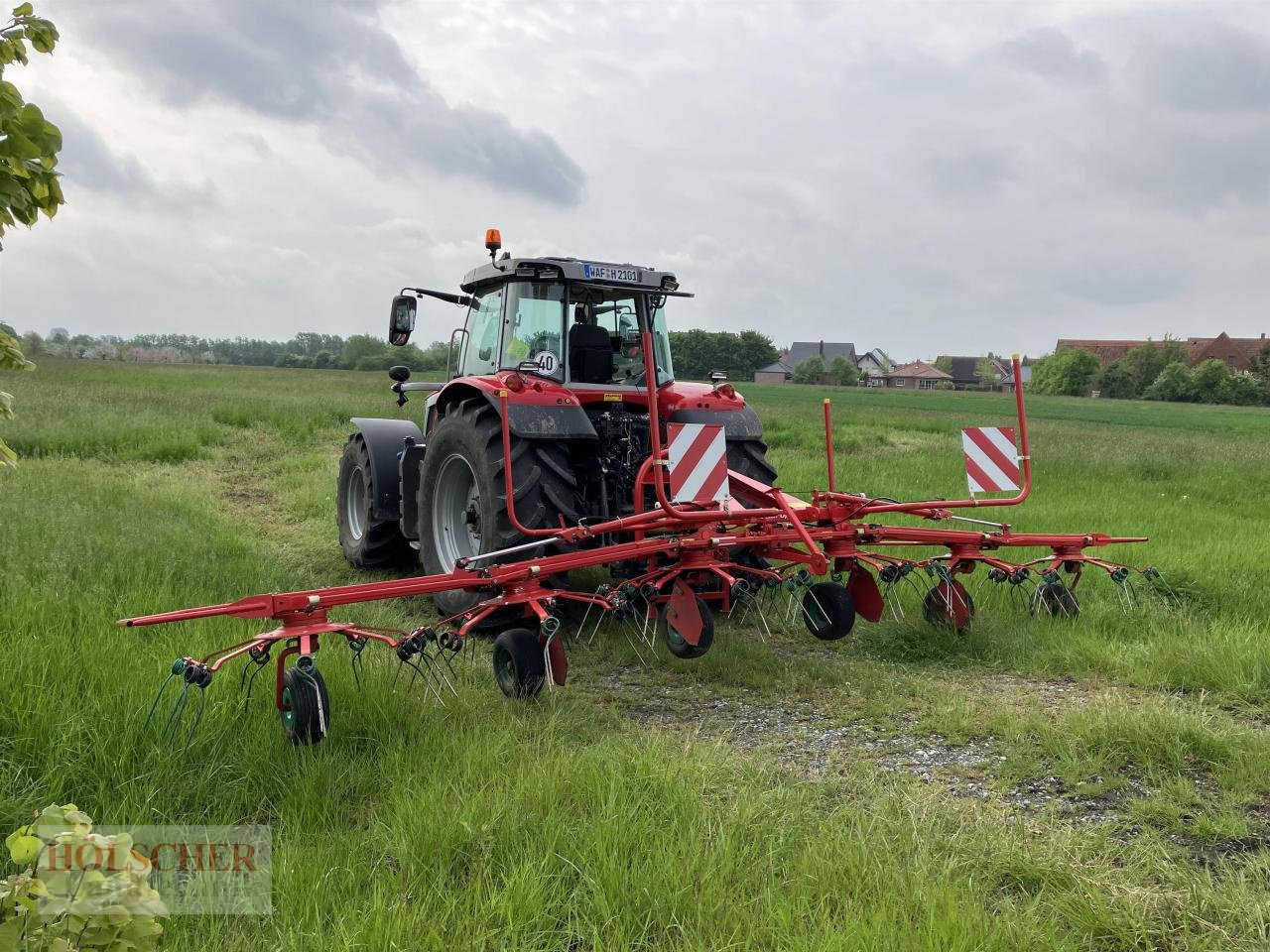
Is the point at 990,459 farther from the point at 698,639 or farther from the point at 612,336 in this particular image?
the point at 612,336

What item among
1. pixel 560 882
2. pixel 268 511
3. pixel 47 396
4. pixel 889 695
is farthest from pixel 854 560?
pixel 47 396

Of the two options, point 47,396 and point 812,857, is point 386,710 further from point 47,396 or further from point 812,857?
point 47,396

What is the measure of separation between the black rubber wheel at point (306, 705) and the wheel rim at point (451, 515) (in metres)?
2.50

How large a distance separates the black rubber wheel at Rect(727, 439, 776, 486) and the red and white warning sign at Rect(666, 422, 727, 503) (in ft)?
3.98

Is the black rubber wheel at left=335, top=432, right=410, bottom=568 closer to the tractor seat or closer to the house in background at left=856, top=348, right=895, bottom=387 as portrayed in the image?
the tractor seat

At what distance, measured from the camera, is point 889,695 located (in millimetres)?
3980

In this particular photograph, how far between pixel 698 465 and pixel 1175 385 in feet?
235

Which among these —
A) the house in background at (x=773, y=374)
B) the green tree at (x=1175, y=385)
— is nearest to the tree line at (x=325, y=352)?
the house in background at (x=773, y=374)

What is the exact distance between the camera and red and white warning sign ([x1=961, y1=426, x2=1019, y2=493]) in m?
4.79

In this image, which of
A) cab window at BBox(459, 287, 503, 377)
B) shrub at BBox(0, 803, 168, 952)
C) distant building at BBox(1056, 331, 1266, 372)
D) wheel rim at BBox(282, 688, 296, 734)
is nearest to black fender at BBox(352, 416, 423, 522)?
cab window at BBox(459, 287, 503, 377)

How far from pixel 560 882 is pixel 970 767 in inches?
67.6

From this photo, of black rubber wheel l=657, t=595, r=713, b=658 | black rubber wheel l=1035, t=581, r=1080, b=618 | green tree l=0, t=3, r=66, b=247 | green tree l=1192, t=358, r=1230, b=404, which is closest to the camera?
green tree l=0, t=3, r=66, b=247

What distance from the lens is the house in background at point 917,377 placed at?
106 metres

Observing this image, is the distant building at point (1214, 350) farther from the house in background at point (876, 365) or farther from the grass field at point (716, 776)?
the grass field at point (716, 776)
